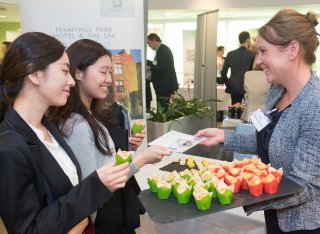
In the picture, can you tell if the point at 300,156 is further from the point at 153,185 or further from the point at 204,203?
the point at 153,185

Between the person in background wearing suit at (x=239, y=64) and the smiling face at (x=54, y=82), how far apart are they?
14.9 ft

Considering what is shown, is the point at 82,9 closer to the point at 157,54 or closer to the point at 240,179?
the point at 240,179

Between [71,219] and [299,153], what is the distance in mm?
769

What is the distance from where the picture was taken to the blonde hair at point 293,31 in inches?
47.4

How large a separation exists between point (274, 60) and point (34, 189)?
0.95 m

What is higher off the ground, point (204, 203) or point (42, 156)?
point (42, 156)

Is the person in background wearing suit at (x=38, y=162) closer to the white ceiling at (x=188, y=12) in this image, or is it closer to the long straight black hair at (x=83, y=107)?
the long straight black hair at (x=83, y=107)

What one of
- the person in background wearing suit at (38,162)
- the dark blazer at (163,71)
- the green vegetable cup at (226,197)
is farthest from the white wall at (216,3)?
the person in background wearing suit at (38,162)

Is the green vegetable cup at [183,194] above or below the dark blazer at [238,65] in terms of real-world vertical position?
below

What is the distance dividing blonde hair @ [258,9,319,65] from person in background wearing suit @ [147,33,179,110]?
4.27 meters

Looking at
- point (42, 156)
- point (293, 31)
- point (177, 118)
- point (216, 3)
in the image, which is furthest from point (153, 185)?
point (216, 3)

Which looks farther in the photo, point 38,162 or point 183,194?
point 183,194

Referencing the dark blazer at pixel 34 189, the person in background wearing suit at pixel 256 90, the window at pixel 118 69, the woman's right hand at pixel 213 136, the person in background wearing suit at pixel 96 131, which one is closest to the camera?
the dark blazer at pixel 34 189

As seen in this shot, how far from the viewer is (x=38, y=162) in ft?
3.28
